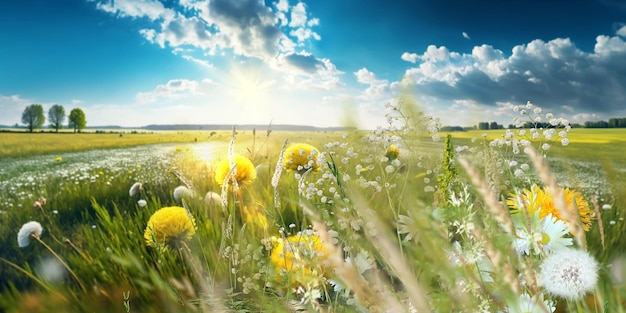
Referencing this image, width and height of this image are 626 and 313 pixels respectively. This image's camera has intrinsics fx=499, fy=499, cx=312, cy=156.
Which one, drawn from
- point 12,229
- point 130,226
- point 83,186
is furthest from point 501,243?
point 83,186

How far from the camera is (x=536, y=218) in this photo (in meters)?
1.10

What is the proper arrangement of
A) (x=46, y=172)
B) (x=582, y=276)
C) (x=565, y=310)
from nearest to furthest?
(x=582, y=276)
(x=565, y=310)
(x=46, y=172)

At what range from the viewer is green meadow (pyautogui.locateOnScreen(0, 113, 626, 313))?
864 mm

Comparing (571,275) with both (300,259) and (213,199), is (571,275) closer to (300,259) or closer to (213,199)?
(300,259)

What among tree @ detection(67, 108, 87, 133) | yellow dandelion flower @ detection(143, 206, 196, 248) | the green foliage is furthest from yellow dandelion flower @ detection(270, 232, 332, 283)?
tree @ detection(67, 108, 87, 133)

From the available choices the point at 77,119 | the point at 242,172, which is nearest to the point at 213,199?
the point at 242,172

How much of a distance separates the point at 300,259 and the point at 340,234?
451mm

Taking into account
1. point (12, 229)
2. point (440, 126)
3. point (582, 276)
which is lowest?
point (12, 229)

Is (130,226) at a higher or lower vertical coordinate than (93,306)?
higher

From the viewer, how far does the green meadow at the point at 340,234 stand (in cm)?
86

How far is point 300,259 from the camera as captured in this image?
48.8 inches

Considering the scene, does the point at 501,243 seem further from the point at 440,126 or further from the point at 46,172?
the point at 46,172

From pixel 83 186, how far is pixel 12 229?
2.39 ft

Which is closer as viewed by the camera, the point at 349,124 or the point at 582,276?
the point at 582,276
